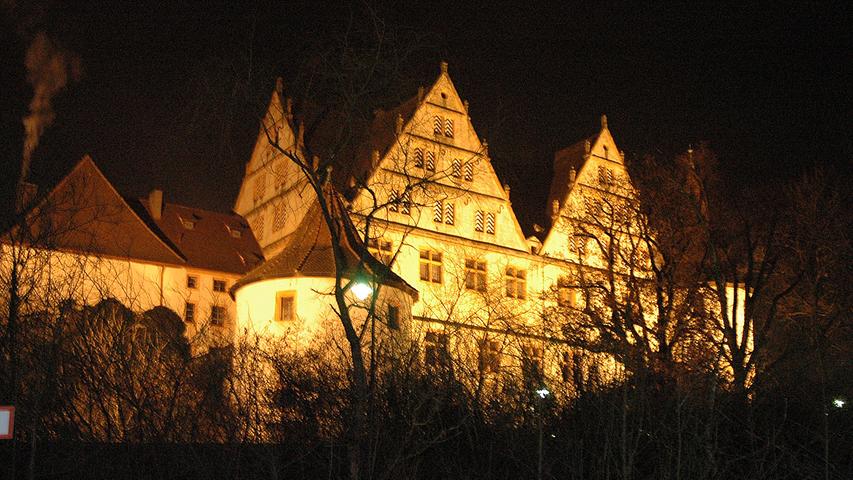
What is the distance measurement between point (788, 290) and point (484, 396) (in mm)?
14698

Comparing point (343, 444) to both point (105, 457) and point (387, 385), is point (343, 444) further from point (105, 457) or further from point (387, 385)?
point (105, 457)

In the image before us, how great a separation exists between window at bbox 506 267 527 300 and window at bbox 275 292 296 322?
10.6 meters

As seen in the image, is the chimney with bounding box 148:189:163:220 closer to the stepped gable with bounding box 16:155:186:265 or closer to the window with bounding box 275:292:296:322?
the stepped gable with bounding box 16:155:186:265

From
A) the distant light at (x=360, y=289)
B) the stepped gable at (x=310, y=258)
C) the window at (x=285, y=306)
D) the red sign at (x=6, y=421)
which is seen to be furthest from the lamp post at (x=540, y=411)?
the window at (x=285, y=306)

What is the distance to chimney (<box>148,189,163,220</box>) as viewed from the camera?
45969 mm

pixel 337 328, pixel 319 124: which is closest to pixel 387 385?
pixel 319 124

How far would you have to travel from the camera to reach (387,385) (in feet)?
59.2

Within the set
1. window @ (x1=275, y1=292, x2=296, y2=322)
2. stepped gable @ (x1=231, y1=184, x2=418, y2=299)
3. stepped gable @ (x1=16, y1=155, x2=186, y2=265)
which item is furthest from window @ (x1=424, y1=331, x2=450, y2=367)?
stepped gable @ (x1=16, y1=155, x2=186, y2=265)

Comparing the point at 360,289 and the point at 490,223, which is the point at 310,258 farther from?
the point at 360,289

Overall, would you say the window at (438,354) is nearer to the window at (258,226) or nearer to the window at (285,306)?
the window at (285,306)

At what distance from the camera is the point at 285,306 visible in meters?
33.8

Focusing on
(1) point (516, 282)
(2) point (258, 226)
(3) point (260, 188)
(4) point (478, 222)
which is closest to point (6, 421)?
(4) point (478, 222)

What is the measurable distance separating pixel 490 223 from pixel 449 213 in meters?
1.97

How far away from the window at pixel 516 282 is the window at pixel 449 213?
123 inches
